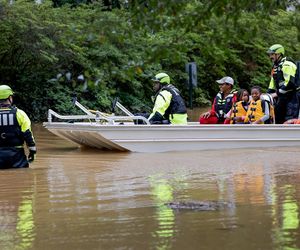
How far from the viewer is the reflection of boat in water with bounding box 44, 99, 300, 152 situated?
16109 mm

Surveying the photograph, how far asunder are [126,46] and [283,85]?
12.4ft

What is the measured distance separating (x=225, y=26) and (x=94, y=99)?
77.5 ft

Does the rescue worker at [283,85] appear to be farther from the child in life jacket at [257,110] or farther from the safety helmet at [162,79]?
the safety helmet at [162,79]

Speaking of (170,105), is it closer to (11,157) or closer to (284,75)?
(284,75)

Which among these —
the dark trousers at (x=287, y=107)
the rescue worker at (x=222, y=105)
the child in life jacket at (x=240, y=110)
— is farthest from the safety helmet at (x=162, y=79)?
the dark trousers at (x=287, y=107)

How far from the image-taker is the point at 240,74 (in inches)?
1475

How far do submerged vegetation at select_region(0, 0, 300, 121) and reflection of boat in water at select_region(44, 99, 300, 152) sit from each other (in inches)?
47.7

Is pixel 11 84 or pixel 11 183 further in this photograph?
pixel 11 84

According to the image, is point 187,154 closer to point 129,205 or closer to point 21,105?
point 129,205

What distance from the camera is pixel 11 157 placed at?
12.3 m

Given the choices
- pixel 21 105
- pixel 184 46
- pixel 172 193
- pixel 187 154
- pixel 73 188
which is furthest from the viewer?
pixel 21 105

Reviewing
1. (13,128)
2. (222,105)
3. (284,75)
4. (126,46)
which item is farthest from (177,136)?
(13,128)

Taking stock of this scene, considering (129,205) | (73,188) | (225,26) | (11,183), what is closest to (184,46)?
(225,26)

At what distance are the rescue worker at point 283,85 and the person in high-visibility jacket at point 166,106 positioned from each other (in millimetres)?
2139
